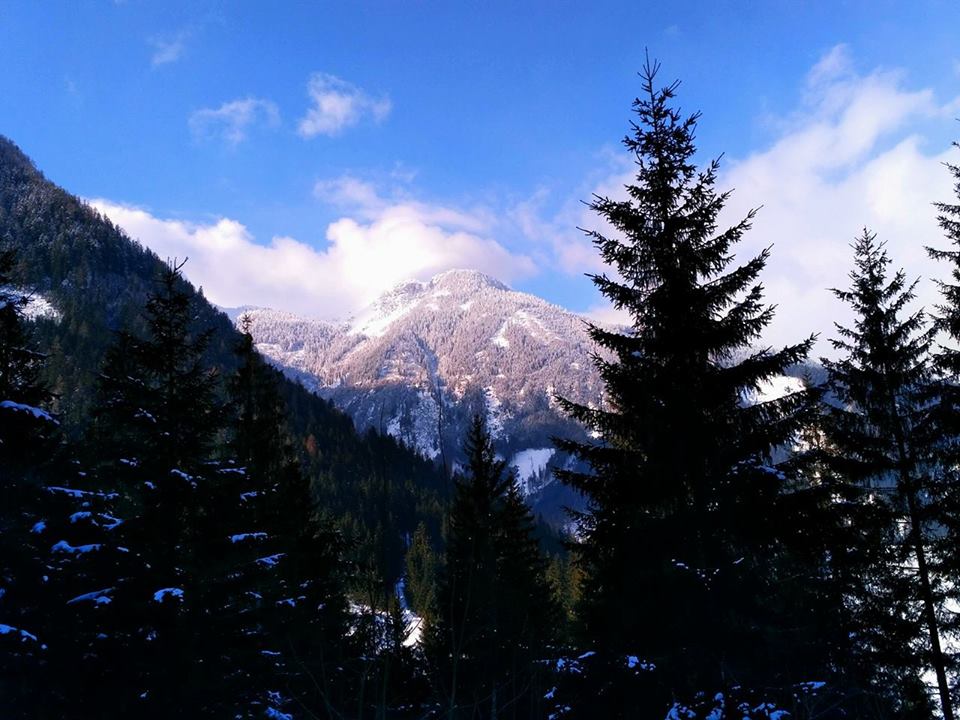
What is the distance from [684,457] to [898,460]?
698 cm

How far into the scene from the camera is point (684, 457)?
1017cm

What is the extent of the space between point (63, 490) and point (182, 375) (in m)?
3.05

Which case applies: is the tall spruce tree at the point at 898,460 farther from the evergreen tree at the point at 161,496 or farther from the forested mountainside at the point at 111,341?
the forested mountainside at the point at 111,341

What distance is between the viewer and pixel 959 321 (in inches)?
477

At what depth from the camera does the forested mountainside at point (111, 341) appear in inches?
4006

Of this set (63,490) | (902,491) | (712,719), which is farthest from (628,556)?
(63,490)

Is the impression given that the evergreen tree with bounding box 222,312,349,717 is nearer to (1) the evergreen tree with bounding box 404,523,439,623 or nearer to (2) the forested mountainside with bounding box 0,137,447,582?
(2) the forested mountainside with bounding box 0,137,447,582

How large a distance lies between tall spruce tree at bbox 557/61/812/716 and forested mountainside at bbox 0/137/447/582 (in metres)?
49.4

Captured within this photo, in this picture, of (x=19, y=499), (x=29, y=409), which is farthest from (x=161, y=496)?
(x=29, y=409)

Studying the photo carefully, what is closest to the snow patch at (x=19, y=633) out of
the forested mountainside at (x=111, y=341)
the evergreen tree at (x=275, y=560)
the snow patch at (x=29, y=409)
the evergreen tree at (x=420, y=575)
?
the evergreen tree at (x=275, y=560)

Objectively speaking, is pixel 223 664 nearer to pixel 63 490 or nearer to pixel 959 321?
pixel 63 490

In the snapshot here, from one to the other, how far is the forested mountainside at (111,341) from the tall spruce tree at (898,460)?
48.3 meters

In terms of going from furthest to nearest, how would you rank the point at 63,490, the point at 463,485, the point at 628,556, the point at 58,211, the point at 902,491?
the point at 58,211, the point at 463,485, the point at 902,491, the point at 63,490, the point at 628,556

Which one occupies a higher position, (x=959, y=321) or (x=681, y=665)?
(x=959, y=321)
